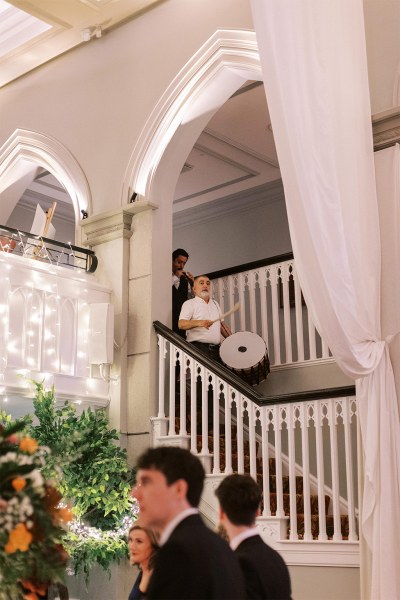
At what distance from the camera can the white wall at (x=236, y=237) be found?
42.9 feet

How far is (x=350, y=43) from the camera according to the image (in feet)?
20.5

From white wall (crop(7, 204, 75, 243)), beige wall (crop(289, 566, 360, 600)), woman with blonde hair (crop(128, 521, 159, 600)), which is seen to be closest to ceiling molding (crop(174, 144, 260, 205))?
white wall (crop(7, 204, 75, 243))

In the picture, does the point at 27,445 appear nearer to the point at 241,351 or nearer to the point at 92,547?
the point at 92,547

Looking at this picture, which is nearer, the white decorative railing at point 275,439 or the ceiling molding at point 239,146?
the white decorative railing at point 275,439

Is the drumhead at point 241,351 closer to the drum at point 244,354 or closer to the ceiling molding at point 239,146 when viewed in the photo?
the drum at point 244,354

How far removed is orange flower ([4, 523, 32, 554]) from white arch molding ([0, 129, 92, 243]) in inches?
269

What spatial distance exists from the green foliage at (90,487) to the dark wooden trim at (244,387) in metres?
1.18

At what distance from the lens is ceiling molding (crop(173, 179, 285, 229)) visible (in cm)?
1303

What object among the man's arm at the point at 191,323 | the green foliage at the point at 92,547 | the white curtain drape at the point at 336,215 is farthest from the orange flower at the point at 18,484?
the man's arm at the point at 191,323

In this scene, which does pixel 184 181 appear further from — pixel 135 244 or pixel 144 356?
pixel 144 356

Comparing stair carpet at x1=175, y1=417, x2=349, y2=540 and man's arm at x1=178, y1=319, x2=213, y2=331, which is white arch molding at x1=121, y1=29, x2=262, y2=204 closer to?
man's arm at x1=178, y1=319, x2=213, y2=331

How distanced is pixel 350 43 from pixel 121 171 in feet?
11.8

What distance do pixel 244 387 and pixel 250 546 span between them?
4.48 m

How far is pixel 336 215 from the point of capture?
579cm
